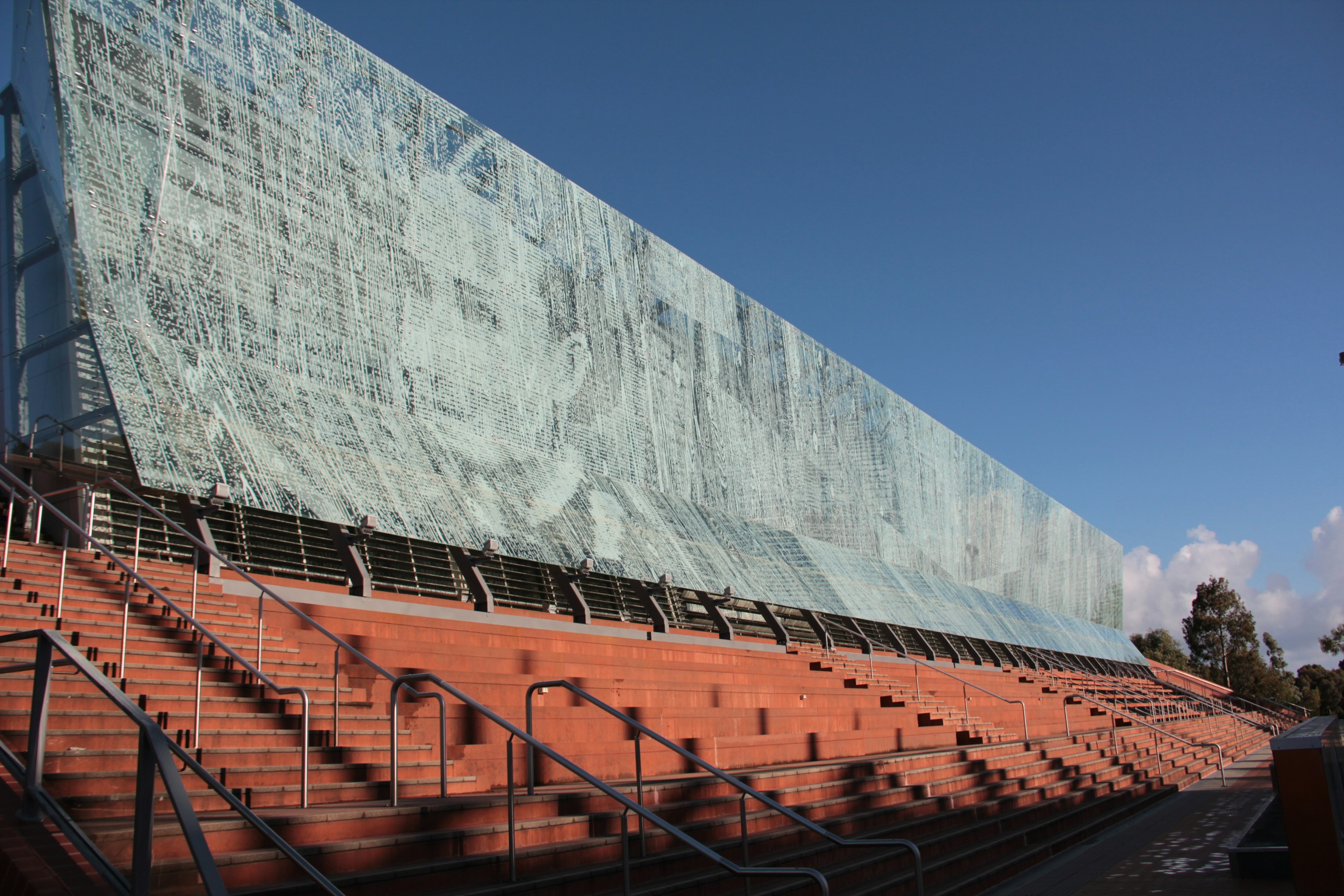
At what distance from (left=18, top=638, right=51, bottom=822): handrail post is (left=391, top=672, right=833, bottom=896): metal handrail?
200 cm

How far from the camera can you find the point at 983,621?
99.5 ft

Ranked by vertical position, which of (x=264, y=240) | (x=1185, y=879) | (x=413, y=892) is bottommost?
(x=1185, y=879)

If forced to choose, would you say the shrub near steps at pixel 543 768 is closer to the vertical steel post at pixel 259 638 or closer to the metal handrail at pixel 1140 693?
the vertical steel post at pixel 259 638

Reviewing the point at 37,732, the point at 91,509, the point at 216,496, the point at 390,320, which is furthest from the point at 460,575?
the point at 37,732

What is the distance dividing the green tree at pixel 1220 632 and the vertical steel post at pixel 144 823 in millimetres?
70321

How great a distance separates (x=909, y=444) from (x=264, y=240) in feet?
73.8

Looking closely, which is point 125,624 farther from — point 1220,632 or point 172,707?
point 1220,632

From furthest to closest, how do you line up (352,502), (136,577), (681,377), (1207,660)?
(1207,660), (681,377), (352,502), (136,577)

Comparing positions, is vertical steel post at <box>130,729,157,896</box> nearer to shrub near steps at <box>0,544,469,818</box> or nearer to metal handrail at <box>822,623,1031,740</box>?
shrub near steps at <box>0,544,469,818</box>

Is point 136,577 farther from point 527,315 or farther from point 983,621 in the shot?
point 983,621

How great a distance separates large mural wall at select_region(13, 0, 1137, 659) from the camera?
33.9 feet

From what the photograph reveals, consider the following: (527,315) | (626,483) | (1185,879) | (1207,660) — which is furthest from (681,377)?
(1207,660)

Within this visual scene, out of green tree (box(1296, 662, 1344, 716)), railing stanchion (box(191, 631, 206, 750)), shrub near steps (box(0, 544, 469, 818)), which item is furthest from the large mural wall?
green tree (box(1296, 662, 1344, 716))

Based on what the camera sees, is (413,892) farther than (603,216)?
No
